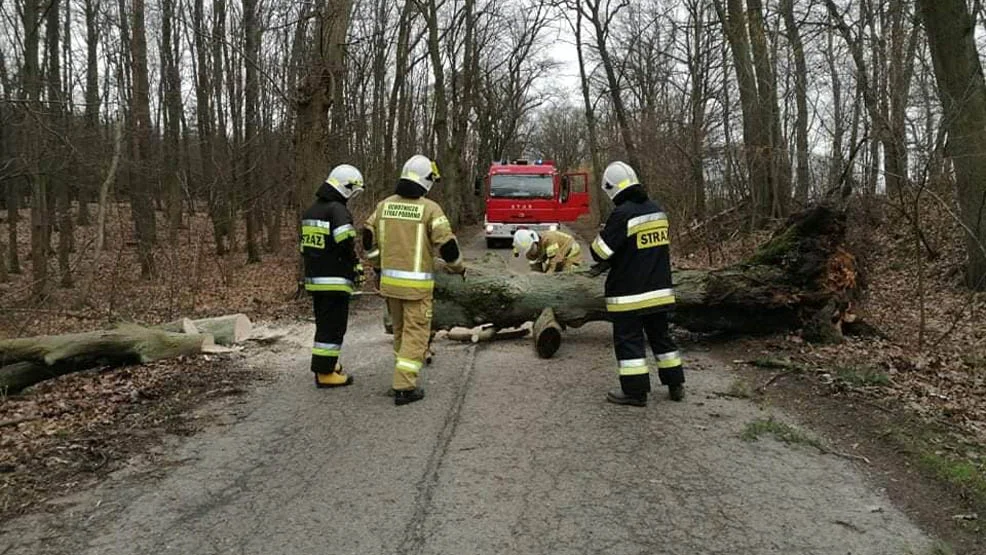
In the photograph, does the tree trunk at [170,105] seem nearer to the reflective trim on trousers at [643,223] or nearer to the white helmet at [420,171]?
the white helmet at [420,171]

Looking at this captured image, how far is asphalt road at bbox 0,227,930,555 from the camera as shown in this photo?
134 inches

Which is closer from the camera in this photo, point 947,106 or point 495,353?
point 495,353

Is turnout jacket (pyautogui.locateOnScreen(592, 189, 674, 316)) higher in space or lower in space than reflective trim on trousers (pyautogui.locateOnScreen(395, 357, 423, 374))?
higher

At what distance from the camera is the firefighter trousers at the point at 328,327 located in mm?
6184

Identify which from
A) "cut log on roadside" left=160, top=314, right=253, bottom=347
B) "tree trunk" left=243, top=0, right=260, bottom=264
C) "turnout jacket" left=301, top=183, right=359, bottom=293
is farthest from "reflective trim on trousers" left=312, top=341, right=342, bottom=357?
"tree trunk" left=243, top=0, right=260, bottom=264

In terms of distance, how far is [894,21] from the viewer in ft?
27.9

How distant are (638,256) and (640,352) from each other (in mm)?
760

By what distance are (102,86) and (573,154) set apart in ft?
162

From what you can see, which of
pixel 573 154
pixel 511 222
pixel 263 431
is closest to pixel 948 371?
pixel 263 431

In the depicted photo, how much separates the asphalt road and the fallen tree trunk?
178 cm

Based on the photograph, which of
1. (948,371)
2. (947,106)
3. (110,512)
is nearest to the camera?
(110,512)

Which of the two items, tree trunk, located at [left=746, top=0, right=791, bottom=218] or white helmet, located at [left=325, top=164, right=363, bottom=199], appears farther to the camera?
tree trunk, located at [left=746, top=0, right=791, bottom=218]

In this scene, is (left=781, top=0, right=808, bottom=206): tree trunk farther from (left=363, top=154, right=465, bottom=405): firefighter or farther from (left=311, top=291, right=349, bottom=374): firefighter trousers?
(left=311, top=291, right=349, bottom=374): firefighter trousers

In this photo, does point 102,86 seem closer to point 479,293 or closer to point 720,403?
point 479,293
